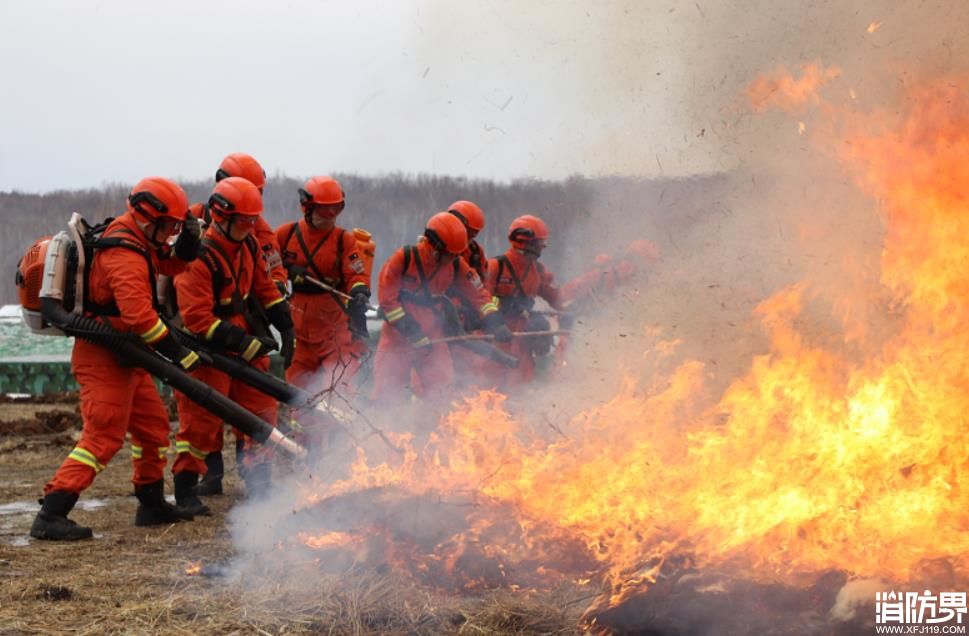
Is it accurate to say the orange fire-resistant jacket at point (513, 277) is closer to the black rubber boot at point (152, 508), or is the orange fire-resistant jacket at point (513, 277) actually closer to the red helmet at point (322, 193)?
the red helmet at point (322, 193)

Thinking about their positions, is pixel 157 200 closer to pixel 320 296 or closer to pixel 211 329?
pixel 211 329

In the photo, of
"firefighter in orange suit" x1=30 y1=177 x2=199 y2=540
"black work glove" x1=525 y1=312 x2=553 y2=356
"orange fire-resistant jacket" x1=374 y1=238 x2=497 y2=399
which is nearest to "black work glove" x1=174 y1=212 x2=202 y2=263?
"firefighter in orange suit" x1=30 y1=177 x2=199 y2=540

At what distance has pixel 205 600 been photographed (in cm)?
475

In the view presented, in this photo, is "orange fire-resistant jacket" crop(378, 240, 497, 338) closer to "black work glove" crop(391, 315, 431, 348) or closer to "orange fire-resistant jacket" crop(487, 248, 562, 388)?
"black work glove" crop(391, 315, 431, 348)

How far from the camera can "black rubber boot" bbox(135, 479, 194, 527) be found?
22.5ft

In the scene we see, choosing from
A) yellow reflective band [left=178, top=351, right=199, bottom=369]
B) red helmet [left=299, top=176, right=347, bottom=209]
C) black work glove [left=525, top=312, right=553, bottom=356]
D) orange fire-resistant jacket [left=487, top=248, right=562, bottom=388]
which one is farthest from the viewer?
black work glove [left=525, top=312, right=553, bottom=356]

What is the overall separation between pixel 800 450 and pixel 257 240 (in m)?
4.36

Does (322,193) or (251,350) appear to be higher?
(322,193)

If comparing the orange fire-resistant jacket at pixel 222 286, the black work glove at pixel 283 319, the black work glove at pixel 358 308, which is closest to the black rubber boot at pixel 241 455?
the black work glove at pixel 283 319

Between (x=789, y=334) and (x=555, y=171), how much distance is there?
240cm

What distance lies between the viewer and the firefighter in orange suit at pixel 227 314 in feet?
23.5

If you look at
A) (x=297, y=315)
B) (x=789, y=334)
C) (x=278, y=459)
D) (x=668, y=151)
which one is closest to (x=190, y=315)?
(x=278, y=459)

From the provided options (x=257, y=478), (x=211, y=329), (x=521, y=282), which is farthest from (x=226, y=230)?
(x=521, y=282)

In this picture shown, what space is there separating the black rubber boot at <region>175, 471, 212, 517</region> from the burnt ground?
0.79 m
